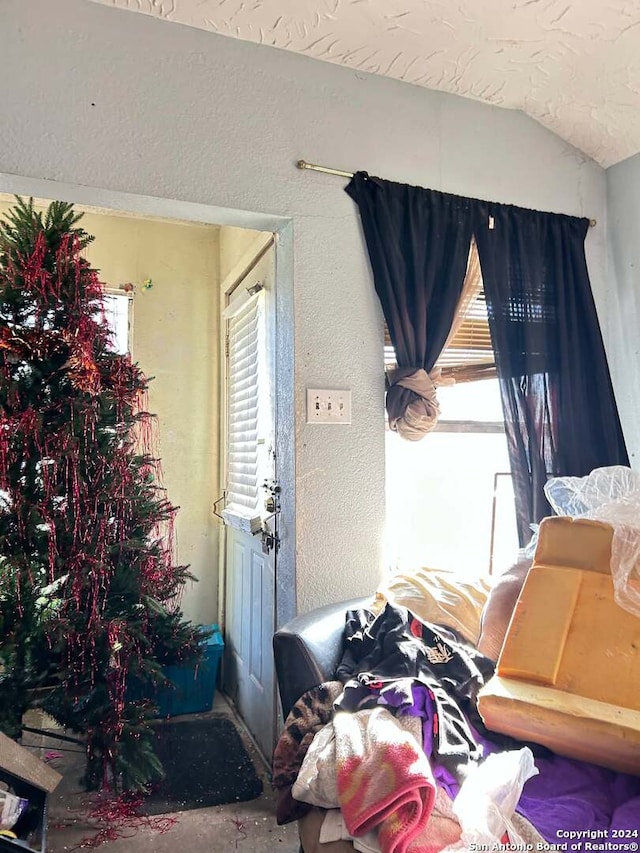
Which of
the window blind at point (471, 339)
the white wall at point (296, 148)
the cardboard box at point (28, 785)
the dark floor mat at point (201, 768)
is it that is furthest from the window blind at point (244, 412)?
the cardboard box at point (28, 785)

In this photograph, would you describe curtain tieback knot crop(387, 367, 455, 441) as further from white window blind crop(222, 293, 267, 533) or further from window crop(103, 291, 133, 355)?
window crop(103, 291, 133, 355)

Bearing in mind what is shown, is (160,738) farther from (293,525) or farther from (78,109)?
(78,109)

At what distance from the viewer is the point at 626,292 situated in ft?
8.11

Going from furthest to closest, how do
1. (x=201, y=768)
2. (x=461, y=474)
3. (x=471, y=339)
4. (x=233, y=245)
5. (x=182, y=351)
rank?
(x=182, y=351), (x=233, y=245), (x=461, y=474), (x=471, y=339), (x=201, y=768)

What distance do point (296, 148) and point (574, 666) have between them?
1780 millimetres

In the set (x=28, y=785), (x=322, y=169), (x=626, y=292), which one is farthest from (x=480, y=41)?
(x=28, y=785)

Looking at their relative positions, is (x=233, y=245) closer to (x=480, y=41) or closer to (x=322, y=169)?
(x=322, y=169)

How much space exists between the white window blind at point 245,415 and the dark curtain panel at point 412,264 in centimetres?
57

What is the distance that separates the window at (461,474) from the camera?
7.71ft

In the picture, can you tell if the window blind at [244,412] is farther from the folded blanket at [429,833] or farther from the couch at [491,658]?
the folded blanket at [429,833]

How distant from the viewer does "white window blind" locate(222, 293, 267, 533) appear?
97.7 inches

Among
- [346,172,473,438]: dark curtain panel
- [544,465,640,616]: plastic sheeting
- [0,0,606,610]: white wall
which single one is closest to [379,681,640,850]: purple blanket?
[544,465,640,616]: plastic sheeting

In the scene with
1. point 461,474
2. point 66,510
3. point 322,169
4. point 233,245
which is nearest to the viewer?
point 66,510

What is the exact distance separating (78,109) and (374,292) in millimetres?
1091
